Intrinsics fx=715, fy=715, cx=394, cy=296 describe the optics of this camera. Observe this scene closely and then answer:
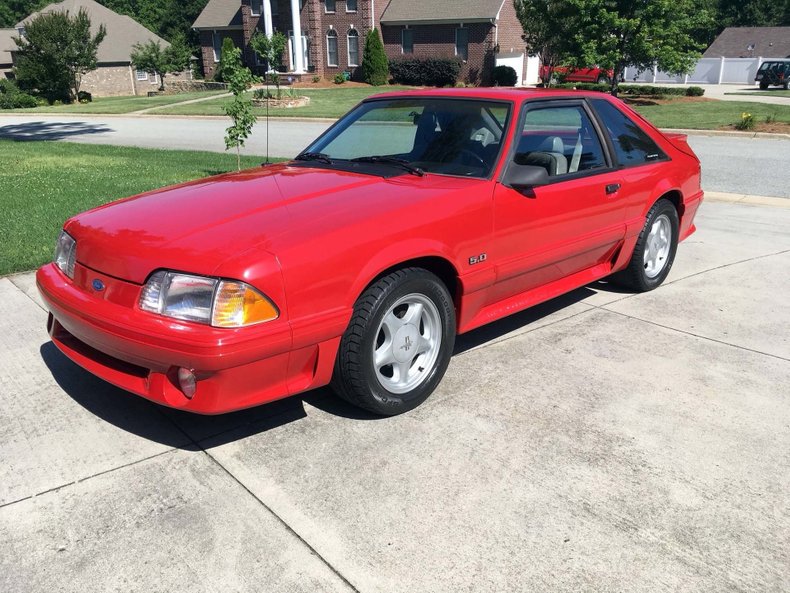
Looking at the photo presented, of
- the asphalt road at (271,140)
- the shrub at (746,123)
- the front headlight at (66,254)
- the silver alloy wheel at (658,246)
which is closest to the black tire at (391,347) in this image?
the front headlight at (66,254)

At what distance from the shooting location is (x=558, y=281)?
4664 mm

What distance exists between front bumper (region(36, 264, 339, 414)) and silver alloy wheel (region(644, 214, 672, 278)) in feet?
10.5

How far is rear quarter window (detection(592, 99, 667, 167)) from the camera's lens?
497 centimetres

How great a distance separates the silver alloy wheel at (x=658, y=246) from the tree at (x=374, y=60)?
→ 39359mm

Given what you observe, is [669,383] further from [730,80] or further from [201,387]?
[730,80]

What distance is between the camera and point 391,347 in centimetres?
355

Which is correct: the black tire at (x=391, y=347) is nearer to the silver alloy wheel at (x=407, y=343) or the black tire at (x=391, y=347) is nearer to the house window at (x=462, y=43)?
the silver alloy wheel at (x=407, y=343)

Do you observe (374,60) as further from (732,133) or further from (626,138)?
(626,138)

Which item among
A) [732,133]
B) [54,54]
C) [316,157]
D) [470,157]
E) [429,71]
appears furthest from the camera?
[429,71]

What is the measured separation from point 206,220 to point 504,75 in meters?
39.5

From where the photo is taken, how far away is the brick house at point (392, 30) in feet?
139

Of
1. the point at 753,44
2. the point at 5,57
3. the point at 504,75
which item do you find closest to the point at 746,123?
the point at 504,75

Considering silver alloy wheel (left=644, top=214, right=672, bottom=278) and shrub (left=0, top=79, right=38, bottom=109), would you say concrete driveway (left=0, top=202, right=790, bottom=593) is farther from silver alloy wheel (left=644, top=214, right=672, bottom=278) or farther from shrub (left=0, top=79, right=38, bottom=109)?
shrub (left=0, top=79, right=38, bottom=109)

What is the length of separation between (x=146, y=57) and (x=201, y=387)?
170ft
